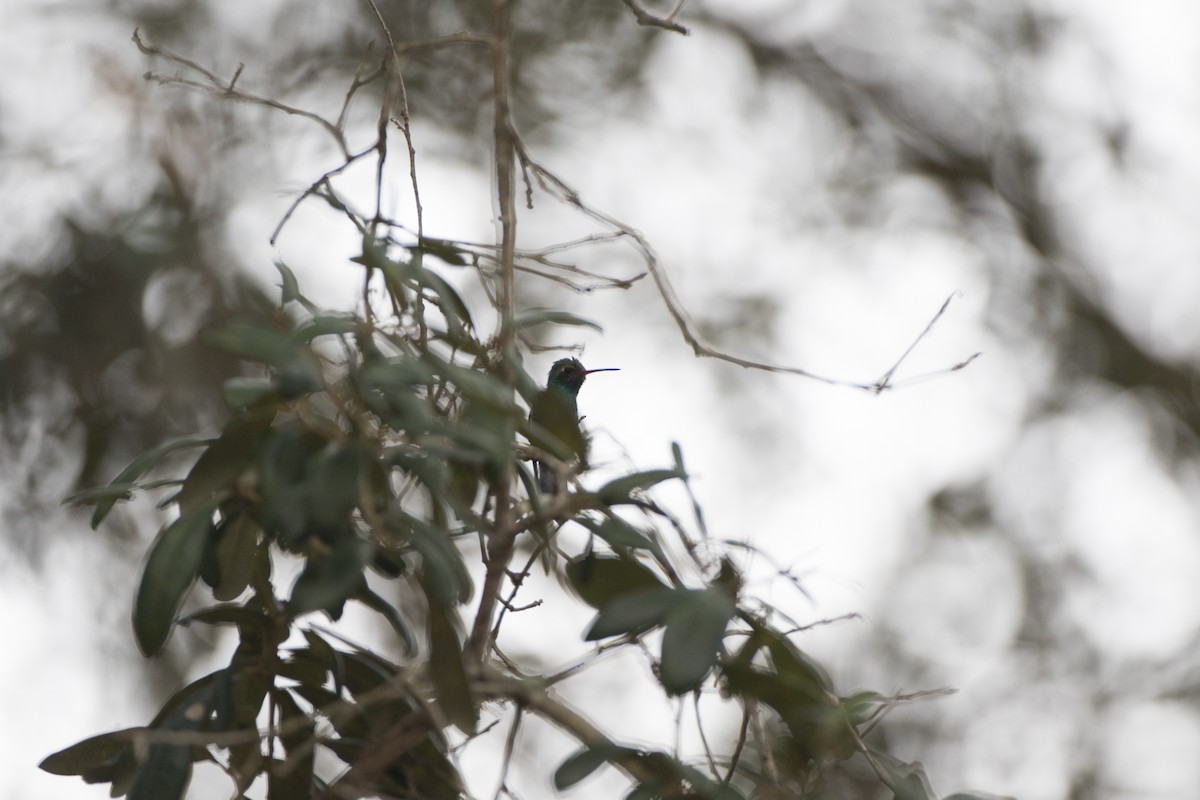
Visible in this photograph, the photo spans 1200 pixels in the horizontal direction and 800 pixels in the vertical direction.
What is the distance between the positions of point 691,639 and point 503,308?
0.40m

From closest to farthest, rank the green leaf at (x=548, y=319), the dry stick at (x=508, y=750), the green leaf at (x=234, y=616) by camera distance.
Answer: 1. the dry stick at (x=508, y=750)
2. the green leaf at (x=234, y=616)
3. the green leaf at (x=548, y=319)

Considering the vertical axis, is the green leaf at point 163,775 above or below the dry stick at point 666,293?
below

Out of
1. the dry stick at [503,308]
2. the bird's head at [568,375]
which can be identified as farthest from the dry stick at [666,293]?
the bird's head at [568,375]

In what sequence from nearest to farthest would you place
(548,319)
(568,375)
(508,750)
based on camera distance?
(508,750), (548,319), (568,375)

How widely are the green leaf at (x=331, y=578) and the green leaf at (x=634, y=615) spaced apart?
0.21 m

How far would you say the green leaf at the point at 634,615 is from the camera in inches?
44.3

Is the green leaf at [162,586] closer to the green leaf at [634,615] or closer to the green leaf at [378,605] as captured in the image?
the green leaf at [378,605]

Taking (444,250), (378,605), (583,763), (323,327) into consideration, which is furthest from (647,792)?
(444,250)

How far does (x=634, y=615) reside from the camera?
3.70 feet

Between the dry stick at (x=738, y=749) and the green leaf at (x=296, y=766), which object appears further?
the green leaf at (x=296, y=766)

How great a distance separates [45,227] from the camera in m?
4.06

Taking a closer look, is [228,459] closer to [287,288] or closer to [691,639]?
[287,288]

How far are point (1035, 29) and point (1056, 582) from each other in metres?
2.42

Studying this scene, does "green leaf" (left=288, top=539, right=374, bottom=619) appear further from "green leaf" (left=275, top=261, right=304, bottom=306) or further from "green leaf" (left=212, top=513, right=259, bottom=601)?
"green leaf" (left=275, top=261, right=304, bottom=306)
